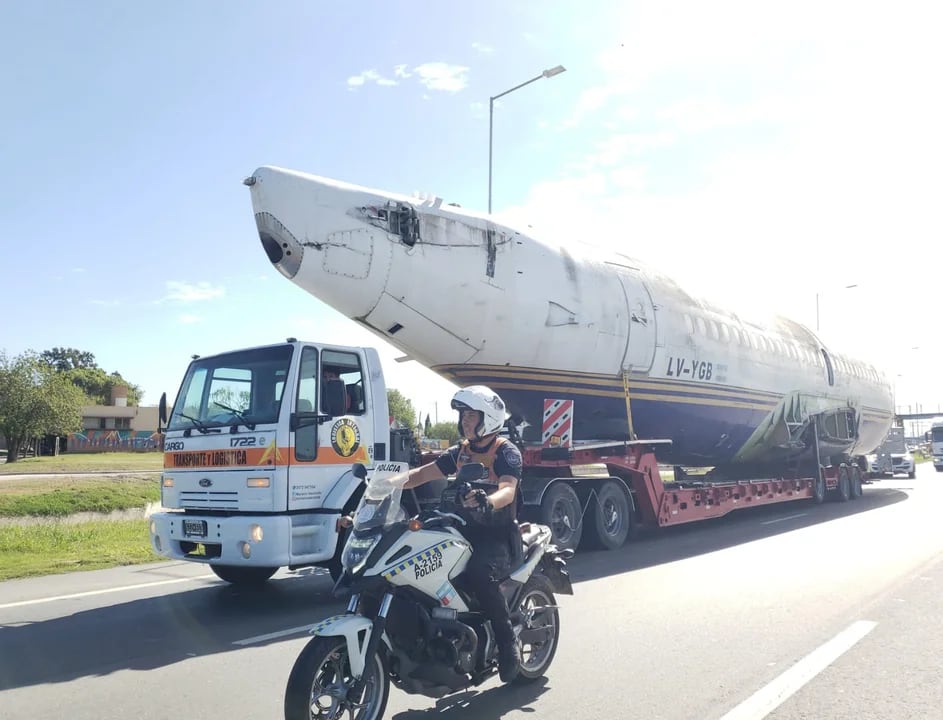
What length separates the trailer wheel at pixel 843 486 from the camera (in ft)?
65.5

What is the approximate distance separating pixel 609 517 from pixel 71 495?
1476 cm

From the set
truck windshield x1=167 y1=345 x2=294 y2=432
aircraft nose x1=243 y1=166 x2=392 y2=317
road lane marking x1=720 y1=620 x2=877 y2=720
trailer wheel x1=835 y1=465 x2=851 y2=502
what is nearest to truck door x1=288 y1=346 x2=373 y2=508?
truck windshield x1=167 y1=345 x2=294 y2=432

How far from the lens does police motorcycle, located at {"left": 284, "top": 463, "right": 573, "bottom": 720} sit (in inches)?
144

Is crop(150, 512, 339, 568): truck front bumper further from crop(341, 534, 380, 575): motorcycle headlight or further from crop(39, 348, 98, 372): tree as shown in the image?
crop(39, 348, 98, 372): tree

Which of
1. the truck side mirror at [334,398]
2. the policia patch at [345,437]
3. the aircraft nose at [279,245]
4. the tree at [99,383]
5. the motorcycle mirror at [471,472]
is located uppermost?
the tree at [99,383]

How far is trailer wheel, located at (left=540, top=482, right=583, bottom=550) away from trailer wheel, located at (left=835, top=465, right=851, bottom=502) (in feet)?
40.5

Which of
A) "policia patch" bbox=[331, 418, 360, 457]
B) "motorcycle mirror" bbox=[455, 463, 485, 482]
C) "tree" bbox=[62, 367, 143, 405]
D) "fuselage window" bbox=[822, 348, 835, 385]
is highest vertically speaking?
"tree" bbox=[62, 367, 143, 405]

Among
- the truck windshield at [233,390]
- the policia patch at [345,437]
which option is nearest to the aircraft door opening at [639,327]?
the policia patch at [345,437]

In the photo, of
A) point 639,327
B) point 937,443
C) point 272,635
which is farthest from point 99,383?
point 272,635

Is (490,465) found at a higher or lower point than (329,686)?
higher

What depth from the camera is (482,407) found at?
176 inches

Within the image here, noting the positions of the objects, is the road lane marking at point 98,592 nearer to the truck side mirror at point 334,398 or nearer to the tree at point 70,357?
the truck side mirror at point 334,398

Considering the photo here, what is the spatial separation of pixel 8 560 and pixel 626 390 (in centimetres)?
878

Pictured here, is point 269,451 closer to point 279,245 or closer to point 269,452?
point 269,452
